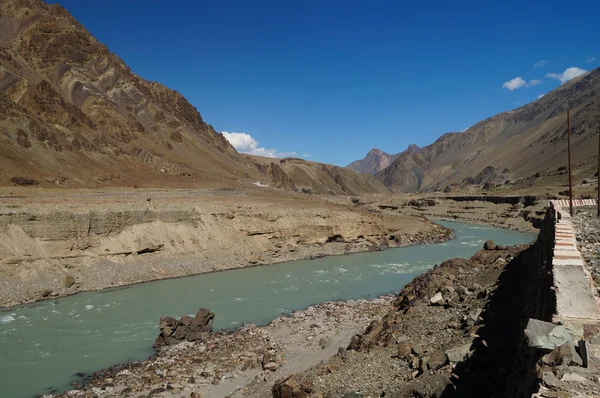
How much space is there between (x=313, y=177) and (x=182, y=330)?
12942 cm

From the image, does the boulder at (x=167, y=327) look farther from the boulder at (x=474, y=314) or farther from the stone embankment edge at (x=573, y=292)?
the stone embankment edge at (x=573, y=292)

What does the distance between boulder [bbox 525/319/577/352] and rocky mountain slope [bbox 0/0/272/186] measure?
166 feet

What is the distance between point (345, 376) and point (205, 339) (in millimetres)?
8580

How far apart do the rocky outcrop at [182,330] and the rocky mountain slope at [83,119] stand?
36213 mm

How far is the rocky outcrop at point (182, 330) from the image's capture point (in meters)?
17.5

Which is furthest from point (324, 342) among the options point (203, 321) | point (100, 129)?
point (100, 129)

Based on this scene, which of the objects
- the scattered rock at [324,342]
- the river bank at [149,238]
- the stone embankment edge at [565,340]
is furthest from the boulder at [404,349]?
the river bank at [149,238]

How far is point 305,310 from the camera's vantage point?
22031 mm

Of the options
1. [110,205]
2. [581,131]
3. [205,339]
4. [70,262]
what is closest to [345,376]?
[205,339]

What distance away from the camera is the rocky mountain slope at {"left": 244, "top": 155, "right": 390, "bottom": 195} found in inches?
5049

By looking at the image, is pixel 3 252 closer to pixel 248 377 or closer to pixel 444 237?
pixel 248 377

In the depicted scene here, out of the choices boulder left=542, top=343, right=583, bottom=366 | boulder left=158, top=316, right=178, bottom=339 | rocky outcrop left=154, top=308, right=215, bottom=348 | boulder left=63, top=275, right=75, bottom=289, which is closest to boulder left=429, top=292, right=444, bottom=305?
rocky outcrop left=154, top=308, right=215, bottom=348

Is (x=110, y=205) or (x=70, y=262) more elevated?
(x=110, y=205)

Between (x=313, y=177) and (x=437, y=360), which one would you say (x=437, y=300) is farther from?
(x=313, y=177)
